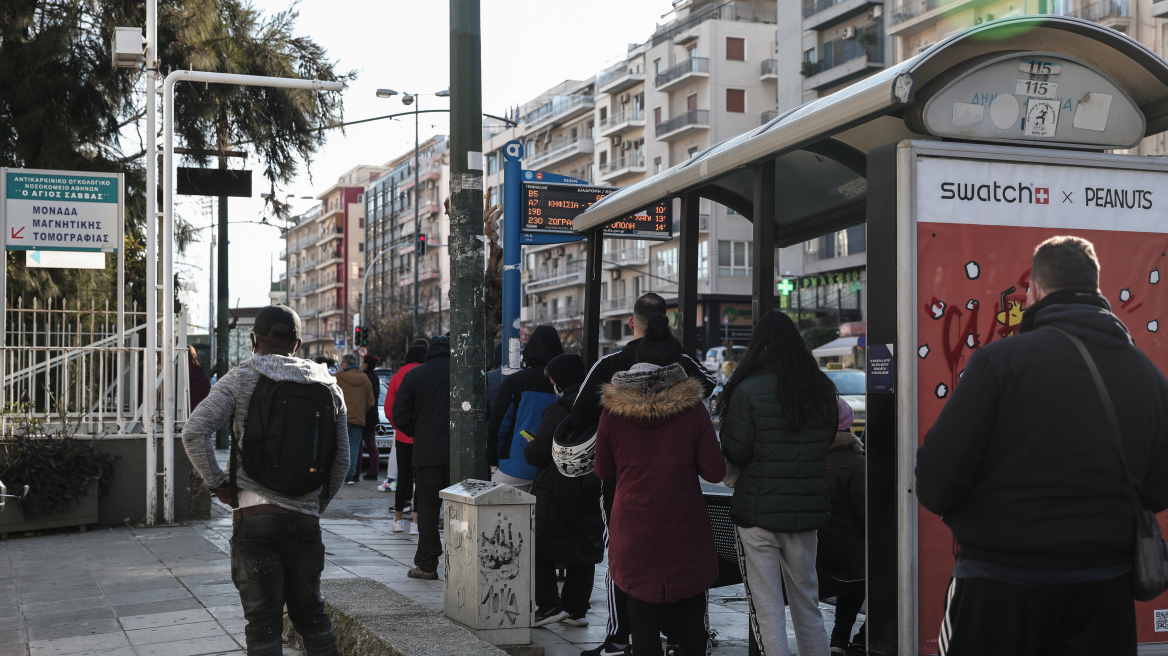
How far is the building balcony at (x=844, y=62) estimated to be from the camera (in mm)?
48688

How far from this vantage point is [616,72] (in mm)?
71938

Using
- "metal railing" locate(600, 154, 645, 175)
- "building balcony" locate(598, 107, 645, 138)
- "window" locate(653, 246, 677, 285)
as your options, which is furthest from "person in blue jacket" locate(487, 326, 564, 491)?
"building balcony" locate(598, 107, 645, 138)

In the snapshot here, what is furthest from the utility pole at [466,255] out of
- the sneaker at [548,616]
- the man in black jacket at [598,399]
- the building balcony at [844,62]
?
the building balcony at [844,62]

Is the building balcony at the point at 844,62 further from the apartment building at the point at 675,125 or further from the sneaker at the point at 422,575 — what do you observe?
the sneaker at the point at 422,575

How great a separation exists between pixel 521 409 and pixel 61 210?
6.51 m

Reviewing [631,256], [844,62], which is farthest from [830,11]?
[631,256]

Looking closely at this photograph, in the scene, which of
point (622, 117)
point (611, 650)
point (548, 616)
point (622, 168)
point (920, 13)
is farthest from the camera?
point (622, 117)

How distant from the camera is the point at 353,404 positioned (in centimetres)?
1421

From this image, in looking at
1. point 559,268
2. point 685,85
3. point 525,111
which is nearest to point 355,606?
point 685,85

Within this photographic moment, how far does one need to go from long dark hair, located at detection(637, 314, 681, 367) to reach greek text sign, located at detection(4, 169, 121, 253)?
25.9 ft

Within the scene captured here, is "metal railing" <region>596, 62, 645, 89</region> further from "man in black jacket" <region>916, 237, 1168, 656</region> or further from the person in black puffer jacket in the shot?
"man in black jacket" <region>916, 237, 1168, 656</region>

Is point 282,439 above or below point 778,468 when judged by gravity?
above

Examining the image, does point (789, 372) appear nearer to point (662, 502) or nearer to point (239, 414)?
point (662, 502)

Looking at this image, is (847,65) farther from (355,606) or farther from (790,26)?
(355,606)
